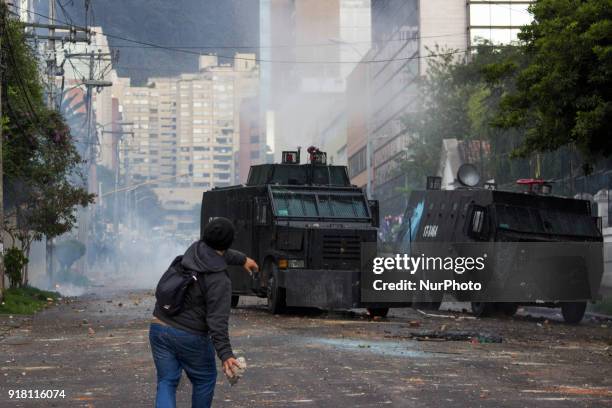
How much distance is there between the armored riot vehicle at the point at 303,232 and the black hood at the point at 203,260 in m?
16.2

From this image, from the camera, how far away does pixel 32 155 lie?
3828 centimetres

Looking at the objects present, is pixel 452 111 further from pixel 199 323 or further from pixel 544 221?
pixel 199 323

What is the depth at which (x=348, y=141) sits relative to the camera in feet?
456

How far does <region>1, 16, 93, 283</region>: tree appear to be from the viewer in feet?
121

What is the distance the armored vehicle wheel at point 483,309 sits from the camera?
2656cm

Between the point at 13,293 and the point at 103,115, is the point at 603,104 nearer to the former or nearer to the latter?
the point at 13,293

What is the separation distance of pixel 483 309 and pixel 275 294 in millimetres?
4824

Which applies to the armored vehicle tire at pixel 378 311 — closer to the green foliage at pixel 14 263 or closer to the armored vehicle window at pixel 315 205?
the armored vehicle window at pixel 315 205

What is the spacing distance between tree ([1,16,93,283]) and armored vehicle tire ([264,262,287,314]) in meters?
13.7

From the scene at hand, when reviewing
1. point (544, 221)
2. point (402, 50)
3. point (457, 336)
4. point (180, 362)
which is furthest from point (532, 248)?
point (402, 50)

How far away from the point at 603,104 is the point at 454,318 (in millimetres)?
5682

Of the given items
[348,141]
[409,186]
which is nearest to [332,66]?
[348,141]

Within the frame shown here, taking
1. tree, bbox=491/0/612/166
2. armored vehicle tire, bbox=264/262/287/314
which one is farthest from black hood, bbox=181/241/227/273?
armored vehicle tire, bbox=264/262/287/314

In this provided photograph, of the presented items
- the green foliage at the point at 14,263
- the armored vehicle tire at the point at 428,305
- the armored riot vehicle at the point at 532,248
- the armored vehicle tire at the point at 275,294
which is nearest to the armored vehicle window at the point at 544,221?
the armored riot vehicle at the point at 532,248
